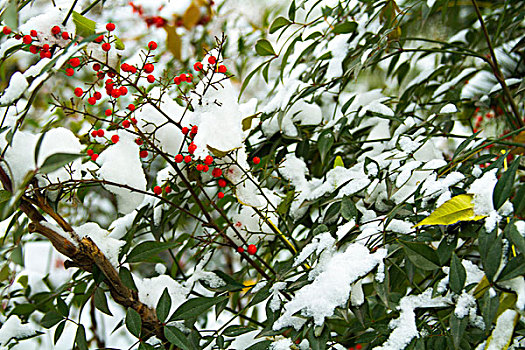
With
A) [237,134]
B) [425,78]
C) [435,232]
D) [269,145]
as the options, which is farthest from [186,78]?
[425,78]

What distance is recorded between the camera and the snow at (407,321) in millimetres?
439

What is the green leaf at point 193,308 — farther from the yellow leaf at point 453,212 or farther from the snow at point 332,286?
the yellow leaf at point 453,212

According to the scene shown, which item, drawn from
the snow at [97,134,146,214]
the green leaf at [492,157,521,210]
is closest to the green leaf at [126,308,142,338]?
the snow at [97,134,146,214]

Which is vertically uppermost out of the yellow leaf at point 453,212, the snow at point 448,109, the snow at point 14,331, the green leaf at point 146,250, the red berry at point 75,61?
the red berry at point 75,61

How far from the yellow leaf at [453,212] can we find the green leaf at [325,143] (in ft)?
0.76

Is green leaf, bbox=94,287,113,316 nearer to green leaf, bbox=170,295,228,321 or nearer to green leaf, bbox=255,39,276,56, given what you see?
green leaf, bbox=170,295,228,321

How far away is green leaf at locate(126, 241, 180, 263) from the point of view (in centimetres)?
58

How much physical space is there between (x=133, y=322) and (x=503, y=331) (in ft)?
1.15

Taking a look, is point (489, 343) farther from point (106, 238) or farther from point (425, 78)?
point (425, 78)

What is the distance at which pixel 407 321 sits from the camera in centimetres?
45

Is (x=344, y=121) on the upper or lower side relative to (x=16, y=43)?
lower

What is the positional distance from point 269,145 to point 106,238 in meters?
0.27

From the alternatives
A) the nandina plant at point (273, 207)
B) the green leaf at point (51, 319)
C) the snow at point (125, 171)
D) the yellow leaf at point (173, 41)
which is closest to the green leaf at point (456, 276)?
the nandina plant at point (273, 207)

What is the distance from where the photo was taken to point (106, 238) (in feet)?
2.02
